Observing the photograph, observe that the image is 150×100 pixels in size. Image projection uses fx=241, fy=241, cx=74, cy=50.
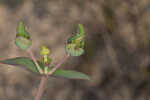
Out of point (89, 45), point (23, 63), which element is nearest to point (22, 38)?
point (23, 63)

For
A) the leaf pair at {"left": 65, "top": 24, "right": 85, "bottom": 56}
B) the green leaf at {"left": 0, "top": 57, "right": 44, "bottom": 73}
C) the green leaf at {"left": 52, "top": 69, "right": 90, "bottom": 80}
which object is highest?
the leaf pair at {"left": 65, "top": 24, "right": 85, "bottom": 56}

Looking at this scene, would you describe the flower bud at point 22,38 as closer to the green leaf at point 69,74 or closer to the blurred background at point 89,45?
the green leaf at point 69,74

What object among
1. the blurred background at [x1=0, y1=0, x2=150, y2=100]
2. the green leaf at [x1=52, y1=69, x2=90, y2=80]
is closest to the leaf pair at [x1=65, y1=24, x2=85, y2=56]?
the green leaf at [x1=52, y1=69, x2=90, y2=80]

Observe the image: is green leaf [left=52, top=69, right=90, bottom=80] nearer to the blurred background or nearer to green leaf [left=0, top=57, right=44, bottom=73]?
green leaf [left=0, top=57, right=44, bottom=73]

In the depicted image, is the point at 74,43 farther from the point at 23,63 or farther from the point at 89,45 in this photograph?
the point at 89,45

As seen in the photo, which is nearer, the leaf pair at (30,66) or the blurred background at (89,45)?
the leaf pair at (30,66)

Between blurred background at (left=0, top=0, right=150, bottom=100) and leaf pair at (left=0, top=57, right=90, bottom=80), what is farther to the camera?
blurred background at (left=0, top=0, right=150, bottom=100)

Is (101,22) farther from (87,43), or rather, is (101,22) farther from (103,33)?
(87,43)

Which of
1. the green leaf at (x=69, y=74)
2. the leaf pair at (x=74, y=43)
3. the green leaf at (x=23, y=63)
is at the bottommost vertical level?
the green leaf at (x=69, y=74)

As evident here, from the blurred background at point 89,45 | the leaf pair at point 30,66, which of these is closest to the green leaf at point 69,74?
the leaf pair at point 30,66
